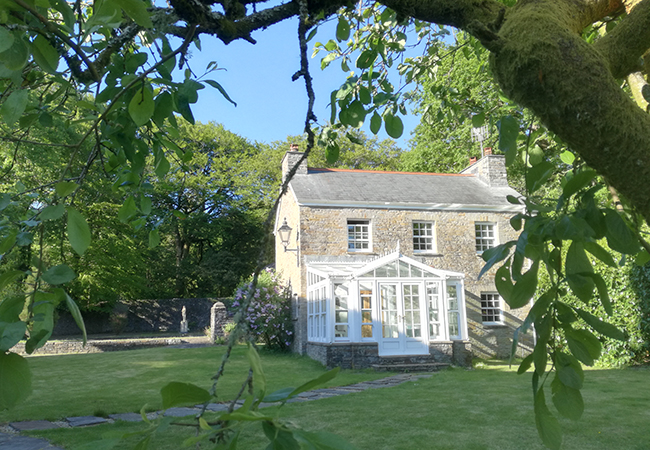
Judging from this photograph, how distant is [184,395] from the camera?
66 cm

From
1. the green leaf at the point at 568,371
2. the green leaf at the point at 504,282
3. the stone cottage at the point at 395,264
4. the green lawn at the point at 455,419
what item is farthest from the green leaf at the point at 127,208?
the stone cottage at the point at 395,264

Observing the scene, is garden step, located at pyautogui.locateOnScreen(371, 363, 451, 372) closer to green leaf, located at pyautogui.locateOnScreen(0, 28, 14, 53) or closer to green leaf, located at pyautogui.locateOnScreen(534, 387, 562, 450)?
green leaf, located at pyautogui.locateOnScreen(534, 387, 562, 450)

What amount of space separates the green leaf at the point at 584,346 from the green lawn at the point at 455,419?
2.62 m

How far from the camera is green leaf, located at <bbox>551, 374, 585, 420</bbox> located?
53.9 inches

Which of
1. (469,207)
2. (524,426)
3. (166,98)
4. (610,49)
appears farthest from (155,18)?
(469,207)

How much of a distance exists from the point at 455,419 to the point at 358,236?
34.5ft

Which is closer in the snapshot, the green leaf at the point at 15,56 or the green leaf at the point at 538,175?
the green leaf at the point at 15,56

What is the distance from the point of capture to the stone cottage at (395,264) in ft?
43.9

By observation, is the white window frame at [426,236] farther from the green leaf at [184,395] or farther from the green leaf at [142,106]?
the green leaf at [184,395]

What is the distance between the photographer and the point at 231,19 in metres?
1.90

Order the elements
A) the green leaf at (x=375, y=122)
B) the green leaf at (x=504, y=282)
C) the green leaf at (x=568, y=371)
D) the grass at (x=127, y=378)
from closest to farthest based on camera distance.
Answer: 1. the green leaf at (x=568, y=371)
2. the green leaf at (x=504, y=282)
3. the green leaf at (x=375, y=122)
4. the grass at (x=127, y=378)

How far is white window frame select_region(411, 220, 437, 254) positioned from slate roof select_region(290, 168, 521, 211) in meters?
0.62

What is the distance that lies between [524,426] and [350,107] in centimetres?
459

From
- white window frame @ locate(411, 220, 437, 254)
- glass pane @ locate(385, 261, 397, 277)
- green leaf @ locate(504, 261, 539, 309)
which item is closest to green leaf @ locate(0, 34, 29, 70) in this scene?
green leaf @ locate(504, 261, 539, 309)
